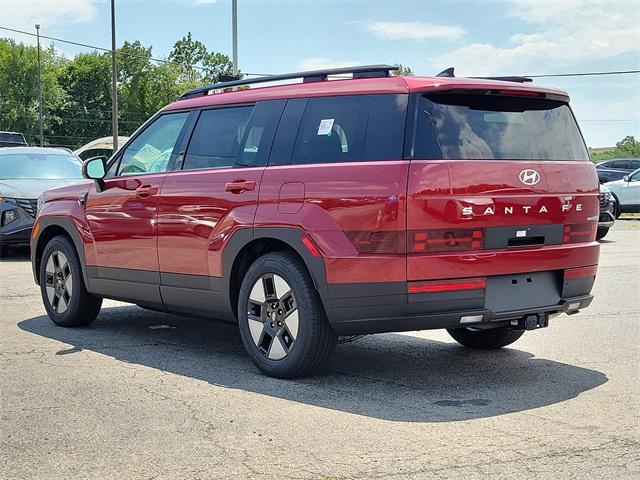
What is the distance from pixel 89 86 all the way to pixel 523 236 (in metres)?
106

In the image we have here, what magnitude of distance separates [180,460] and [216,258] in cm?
239

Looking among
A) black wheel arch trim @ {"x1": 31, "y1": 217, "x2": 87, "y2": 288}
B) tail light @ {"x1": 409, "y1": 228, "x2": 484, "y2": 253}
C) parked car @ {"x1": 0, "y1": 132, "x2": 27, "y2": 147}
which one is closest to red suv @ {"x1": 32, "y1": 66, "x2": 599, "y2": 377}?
tail light @ {"x1": 409, "y1": 228, "x2": 484, "y2": 253}

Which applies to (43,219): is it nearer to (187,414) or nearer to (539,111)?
(187,414)

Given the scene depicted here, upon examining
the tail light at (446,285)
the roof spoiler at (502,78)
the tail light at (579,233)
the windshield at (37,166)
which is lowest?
the tail light at (446,285)

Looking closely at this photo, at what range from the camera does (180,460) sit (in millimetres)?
4520

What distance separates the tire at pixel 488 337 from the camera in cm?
728

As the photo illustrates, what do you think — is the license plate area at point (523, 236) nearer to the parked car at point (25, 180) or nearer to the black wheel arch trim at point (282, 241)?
the black wheel arch trim at point (282, 241)

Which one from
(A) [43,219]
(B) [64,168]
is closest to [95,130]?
(B) [64,168]

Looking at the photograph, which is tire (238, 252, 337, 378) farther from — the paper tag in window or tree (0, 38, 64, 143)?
tree (0, 38, 64, 143)

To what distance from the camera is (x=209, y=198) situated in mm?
6801

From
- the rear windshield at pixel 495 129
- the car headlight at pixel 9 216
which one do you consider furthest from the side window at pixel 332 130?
the car headlight at pixel 9 216

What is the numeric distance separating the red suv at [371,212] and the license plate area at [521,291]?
0.4 inches

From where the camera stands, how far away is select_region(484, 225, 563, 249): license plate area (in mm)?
5883

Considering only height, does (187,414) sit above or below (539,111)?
below
